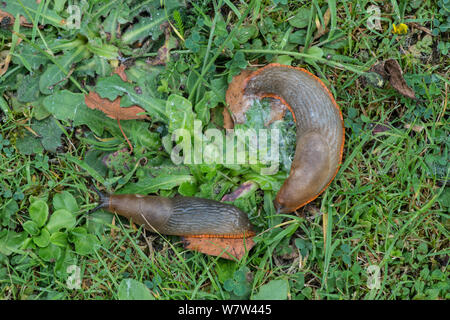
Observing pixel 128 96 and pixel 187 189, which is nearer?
pixel 187 189

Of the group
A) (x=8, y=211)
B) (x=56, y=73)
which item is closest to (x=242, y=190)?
(x=56, y=73)

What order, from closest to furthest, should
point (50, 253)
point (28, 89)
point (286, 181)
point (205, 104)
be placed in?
point (286, 181) → point (50, 253) → point (205, 104) → point (28, 89)

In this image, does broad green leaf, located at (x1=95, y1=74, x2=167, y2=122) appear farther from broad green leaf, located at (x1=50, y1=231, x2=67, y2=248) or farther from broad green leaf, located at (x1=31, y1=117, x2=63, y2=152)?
broad green leaf, located at (x1=50, y1=231, x2=67, y2=248)

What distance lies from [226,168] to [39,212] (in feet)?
5.48

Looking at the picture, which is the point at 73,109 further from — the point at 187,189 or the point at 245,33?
the point at 245,33

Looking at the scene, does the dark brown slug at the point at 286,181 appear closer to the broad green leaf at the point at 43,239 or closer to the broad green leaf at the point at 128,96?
the broad green leaf at the point at 43,239

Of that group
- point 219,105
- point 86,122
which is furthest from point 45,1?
point 219,105

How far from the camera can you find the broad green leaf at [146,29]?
3.88 metres

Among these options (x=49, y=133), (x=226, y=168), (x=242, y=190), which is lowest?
(x=242, y=190)

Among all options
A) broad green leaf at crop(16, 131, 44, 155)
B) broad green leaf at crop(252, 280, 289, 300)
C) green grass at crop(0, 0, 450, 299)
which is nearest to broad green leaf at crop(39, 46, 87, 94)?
green grass at crop(0, 0, 450, 299)

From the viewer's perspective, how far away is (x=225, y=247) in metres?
3.56

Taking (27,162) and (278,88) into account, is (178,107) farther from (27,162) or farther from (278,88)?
(27,162)

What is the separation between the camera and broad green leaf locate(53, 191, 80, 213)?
3768 mm

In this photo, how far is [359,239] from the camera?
11.8ft
